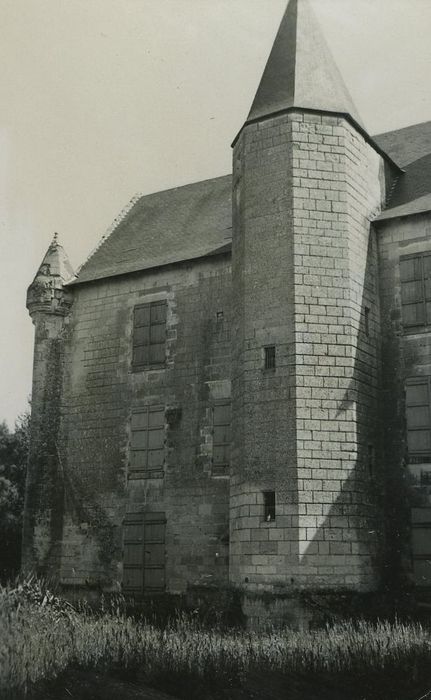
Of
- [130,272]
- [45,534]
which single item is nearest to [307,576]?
[45,534]

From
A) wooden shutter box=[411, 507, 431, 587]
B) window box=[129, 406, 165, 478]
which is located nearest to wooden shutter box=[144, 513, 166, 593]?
window box=[129, 406, 165, 478]

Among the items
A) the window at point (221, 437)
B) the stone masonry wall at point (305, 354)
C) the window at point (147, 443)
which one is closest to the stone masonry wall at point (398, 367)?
the stone masonry wall at point (305, 354)

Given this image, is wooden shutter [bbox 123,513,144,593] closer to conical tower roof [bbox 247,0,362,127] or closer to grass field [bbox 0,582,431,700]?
grass field [bbox 0,582,431,700]

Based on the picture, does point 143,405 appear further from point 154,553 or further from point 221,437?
point 154,553

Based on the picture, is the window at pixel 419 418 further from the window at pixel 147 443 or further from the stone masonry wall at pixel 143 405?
the window at pixel 147 443

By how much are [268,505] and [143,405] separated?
4.65 meters

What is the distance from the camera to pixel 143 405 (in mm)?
16500

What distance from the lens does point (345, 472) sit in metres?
12.6

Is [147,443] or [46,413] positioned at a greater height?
[46,413]

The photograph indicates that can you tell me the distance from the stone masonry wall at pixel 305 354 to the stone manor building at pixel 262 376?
32 millimetres

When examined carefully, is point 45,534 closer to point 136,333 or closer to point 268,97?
point 136,333

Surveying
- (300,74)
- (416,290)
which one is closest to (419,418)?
(416,290)

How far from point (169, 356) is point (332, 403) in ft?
15.1

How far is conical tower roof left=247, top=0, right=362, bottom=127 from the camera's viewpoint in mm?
14555
